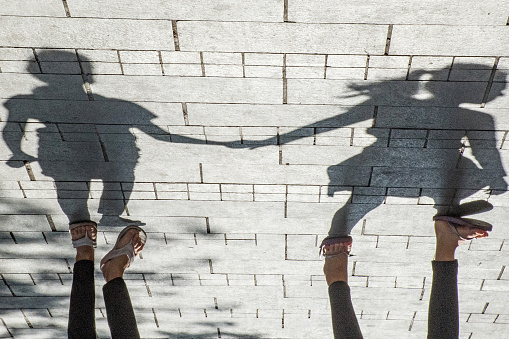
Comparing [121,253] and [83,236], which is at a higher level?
[83,236]

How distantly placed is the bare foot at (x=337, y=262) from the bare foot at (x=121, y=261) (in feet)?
5.89

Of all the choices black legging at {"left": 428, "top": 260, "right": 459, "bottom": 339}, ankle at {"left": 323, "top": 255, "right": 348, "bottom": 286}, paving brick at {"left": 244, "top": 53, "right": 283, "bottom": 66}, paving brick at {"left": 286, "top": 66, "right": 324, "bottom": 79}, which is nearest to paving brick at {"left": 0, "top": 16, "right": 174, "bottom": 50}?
paving brick at {"left": 244, "top": 53, "right": 283, "bottom": 66}

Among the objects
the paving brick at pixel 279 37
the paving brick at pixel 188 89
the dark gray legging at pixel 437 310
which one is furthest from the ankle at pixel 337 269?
the paving brick at pixel 279 37

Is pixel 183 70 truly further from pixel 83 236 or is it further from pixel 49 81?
pixel 83 236

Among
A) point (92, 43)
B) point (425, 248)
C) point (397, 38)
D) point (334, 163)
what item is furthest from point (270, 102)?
point (425, 248)

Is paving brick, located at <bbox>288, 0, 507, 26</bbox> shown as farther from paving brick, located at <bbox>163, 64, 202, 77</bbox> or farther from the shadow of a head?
paving brick, located at <bbox>163, 64, 202, 77</bbox>

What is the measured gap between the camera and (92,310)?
10.5ft

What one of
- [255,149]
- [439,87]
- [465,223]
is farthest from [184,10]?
[465,223]

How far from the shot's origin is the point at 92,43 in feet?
9.02

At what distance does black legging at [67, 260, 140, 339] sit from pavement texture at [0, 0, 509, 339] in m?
0.52

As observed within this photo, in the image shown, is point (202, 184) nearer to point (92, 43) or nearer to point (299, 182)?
point (299, 182)

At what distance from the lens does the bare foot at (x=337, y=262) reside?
354 cm

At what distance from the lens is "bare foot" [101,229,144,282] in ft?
11.3

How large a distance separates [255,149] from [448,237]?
191cm
